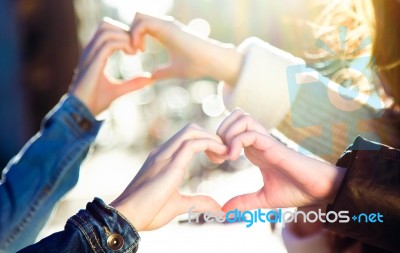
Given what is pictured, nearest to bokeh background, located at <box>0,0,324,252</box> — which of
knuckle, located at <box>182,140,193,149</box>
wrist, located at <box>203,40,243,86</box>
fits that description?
wrist, located at <box>203,40,243,86</box>

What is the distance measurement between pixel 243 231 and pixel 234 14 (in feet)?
1.45

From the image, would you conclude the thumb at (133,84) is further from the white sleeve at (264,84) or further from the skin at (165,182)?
the skin at (165,182)

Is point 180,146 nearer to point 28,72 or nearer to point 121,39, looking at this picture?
point 121,39

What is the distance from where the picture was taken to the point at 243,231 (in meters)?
0.78

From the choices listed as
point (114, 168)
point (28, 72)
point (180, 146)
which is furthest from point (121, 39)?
point (114, 168)

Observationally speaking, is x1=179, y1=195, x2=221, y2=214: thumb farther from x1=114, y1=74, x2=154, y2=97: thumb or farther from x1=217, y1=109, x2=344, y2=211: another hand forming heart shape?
x1=114, y1=74, x2=154, y2=97: thumb

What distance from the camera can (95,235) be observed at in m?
0.51

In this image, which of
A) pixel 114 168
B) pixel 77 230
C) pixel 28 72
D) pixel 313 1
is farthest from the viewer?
pixel 114 168

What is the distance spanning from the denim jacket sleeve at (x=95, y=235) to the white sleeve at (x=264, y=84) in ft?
0.96

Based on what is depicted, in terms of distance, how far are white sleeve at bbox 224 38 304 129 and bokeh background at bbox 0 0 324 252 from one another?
0.08 meters

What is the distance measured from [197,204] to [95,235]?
0.12 meters

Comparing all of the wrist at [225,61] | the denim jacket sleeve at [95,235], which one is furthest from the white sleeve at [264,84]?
the denim jacket sleeve at [95,235]

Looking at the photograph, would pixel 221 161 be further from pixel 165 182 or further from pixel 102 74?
pixel 102 74

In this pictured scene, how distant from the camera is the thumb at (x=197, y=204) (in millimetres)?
574
